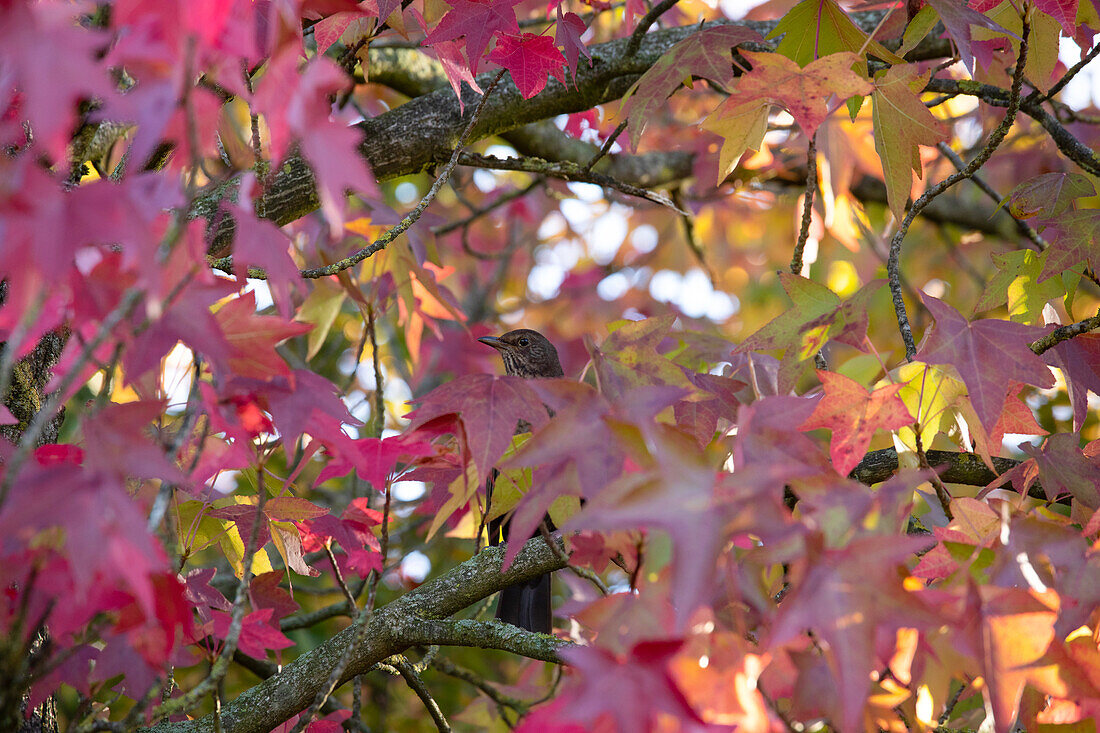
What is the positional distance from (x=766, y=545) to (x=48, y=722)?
167 centimetres

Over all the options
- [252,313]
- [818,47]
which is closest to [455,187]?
[818,47]

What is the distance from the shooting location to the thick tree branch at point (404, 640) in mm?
1895

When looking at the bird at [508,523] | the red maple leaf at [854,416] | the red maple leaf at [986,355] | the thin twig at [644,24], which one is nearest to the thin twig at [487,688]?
the bird at [508,523]

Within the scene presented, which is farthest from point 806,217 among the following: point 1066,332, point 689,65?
point 1066,332

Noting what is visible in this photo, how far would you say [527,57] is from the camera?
2127 millimetres

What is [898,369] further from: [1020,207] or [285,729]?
[285,729]

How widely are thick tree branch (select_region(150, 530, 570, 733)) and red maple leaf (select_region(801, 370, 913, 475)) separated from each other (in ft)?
2.36

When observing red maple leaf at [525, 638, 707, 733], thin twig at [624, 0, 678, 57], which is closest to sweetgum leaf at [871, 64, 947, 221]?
thin twig at [624, 0, 678, 57]

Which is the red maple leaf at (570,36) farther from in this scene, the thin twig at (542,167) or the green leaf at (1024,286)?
the green leaf at (1024,286)

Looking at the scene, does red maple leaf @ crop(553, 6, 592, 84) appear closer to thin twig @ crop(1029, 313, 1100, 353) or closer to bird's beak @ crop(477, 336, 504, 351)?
thin twig @ crop(1029, 313, 1100, 353)

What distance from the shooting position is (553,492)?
1.29 metres

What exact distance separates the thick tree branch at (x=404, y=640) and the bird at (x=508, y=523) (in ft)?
0.42

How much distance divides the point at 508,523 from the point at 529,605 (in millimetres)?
361

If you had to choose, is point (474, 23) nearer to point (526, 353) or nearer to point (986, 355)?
point (986, 355)
